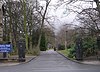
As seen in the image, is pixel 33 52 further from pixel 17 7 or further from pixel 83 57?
pixel 83 57

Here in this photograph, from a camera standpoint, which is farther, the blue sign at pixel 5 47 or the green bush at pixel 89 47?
the green bush at pixel 89 47

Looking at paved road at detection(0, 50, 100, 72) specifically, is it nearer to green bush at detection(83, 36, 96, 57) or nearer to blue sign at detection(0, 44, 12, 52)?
blue sign at detection(0, 44, 12, 52)

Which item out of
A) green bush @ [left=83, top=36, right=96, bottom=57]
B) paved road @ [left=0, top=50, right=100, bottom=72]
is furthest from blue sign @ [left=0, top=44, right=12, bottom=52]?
green bush @ [left=83, top=36, right=96, bottom=57]

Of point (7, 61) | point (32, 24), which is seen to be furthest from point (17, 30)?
point (7, 61)

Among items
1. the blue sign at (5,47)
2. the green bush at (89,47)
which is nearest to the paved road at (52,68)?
the blue sign at (5,47)

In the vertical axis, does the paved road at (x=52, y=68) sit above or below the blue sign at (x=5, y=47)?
below

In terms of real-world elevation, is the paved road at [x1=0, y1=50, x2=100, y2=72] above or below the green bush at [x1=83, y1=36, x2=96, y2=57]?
below

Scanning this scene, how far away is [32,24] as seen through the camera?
64438mm

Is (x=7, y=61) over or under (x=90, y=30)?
under

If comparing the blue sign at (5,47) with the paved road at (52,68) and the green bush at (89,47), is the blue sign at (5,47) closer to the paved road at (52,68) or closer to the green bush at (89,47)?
the paved road at (52,68)

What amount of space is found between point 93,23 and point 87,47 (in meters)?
3.58

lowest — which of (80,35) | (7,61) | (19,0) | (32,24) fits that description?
(7,61)

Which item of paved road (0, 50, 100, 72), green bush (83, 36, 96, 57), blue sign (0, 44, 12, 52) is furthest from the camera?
green bush (83, 36, 96, 57)

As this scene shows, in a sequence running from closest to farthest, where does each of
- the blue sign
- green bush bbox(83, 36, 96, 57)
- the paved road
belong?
the paved road → the blue sign → green bush bbox(83, 36, 96, 57)
